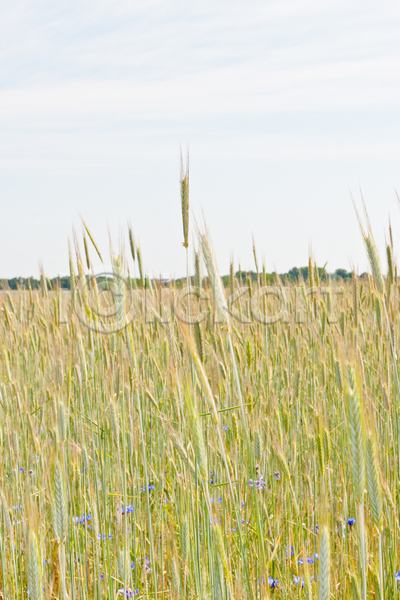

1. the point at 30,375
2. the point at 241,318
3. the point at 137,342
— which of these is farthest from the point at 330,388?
the point at 30,375

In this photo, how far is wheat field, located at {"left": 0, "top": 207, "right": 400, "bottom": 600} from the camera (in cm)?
80

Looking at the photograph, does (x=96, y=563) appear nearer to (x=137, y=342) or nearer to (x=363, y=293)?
(x=137, y=342)

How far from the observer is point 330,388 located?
2.25 m

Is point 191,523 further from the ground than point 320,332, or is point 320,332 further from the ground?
point 320,332

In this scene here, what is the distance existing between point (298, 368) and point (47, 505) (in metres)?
1.08

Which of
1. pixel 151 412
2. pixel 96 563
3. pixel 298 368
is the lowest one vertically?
pixel 96 563

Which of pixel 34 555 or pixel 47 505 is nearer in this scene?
pixel 34 555

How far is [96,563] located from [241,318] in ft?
5.55

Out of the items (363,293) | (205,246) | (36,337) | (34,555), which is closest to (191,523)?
(34,555)

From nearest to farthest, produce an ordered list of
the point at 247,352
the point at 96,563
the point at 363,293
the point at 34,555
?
the point at 34,555 < the point at 96,563 < the point at 247,352 < the point at 363,293

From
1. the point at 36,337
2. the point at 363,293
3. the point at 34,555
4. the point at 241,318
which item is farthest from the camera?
the point at 363,293

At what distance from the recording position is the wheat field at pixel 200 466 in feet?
2.64

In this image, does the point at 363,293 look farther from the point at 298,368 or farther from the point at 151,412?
the point at 151,412

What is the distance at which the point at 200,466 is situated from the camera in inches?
29.6
